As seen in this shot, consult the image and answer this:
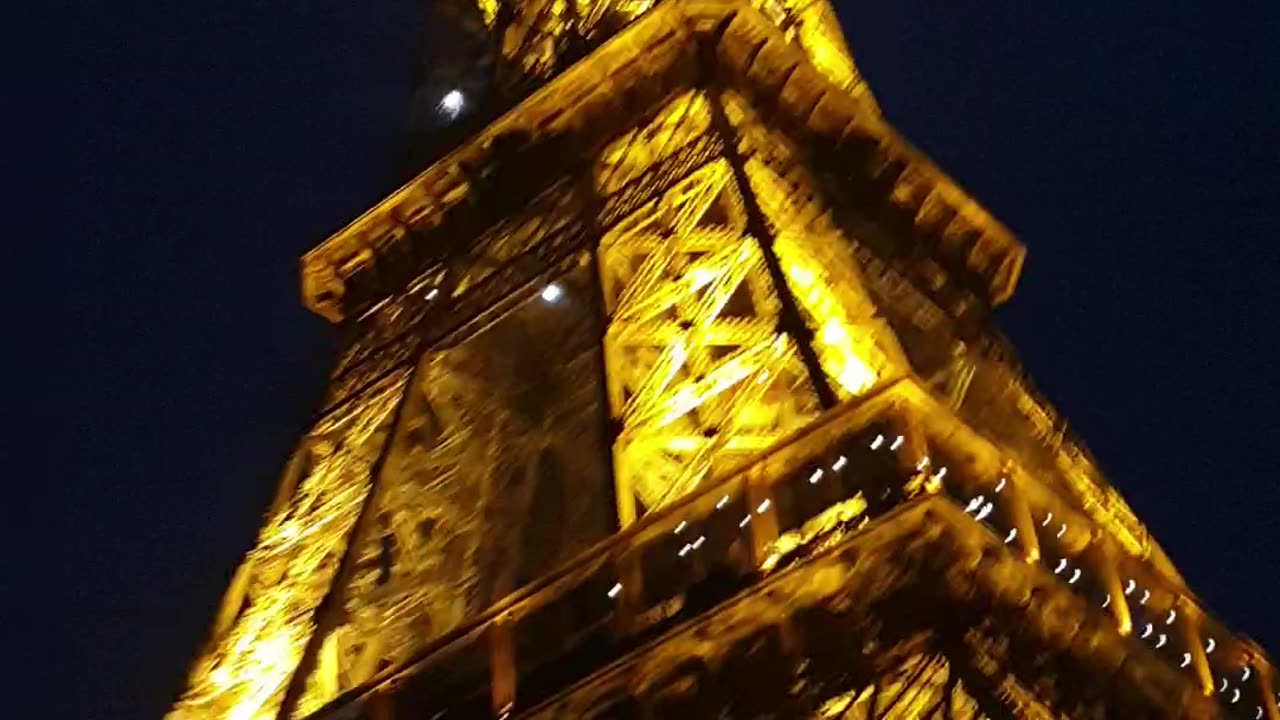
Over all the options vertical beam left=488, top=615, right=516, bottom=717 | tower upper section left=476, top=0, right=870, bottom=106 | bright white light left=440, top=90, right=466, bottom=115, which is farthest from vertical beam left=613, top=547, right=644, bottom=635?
bright white light left=440, top=90, right=466, bottom=115

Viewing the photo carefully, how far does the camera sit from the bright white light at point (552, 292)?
45.9 feet

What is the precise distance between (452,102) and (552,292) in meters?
5.61

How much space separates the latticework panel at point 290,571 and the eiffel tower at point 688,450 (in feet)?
0.10

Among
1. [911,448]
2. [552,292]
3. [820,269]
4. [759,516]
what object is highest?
[552,292]

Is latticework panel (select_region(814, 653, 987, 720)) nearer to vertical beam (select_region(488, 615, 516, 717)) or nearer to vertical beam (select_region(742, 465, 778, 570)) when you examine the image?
vertical beam (select_region(742, 465, 778, 570))

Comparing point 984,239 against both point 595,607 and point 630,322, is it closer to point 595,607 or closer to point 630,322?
point 630,322

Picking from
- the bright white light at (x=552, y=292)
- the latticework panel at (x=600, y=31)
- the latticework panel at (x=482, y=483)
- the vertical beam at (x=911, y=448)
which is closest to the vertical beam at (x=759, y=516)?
the vertical beam at (x=911, y=448)

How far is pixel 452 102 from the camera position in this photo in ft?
62.7

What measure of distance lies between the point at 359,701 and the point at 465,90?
1213cm

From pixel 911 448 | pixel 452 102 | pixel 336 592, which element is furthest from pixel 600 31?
pixel 911 448

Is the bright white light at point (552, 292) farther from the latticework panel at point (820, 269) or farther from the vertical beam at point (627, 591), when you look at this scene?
the vertical beam at point (627, 591)

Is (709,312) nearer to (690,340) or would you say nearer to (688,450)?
(690,340)

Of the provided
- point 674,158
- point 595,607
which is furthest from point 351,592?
point 674,158

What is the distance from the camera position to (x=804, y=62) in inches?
603
